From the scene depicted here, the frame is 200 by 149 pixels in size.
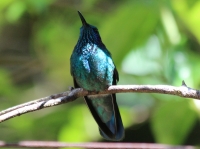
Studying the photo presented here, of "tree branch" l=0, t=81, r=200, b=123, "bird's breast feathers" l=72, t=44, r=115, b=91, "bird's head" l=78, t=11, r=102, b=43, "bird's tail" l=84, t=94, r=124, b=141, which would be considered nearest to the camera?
"tree branch" l=0, t=81, r=200, b=123

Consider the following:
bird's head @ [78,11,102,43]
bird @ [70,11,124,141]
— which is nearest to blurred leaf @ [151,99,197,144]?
bird @ [70,11,124,141]

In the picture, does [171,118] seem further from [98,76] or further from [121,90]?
[121,90]

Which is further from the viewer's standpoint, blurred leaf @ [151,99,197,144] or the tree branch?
blurred leaf @ [151,99,197,144]

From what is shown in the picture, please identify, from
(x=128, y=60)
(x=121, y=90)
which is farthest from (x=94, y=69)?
(x=121, y=90)

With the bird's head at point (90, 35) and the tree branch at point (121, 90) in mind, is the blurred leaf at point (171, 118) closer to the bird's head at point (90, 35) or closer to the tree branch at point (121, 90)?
the bird's head at point (90, 35)

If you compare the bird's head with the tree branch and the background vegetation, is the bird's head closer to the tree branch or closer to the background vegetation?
the background vegetation

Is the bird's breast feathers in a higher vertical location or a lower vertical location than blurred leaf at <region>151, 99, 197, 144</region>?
higher

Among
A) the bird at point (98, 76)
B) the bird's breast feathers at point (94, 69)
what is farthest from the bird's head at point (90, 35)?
the bird's breast feathers at point (94, 69)

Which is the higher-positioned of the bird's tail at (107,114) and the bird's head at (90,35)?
the bird's head at (90,35)
